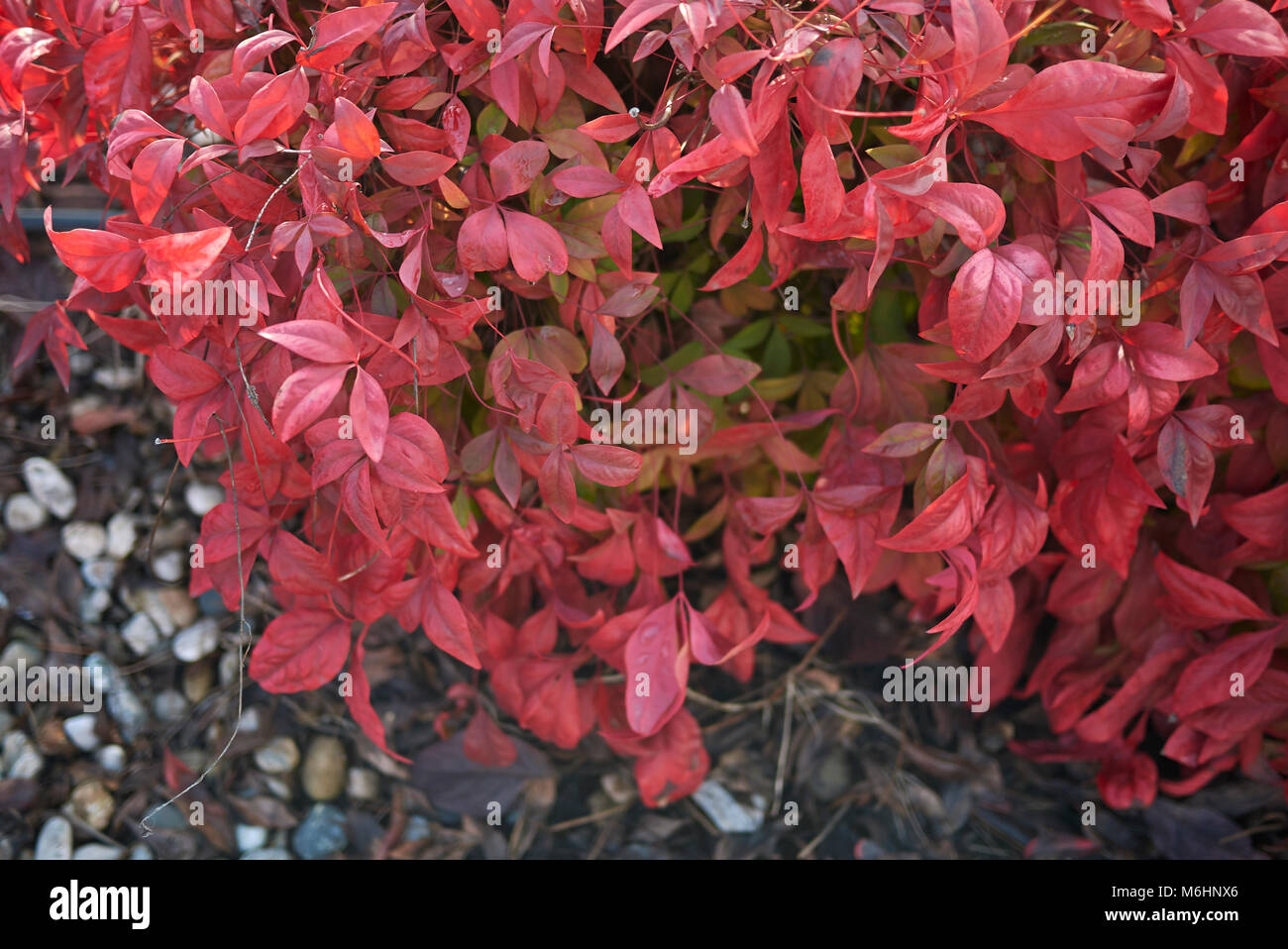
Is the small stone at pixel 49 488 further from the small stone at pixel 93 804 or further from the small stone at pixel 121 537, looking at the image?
the small stone at pixel 93 804

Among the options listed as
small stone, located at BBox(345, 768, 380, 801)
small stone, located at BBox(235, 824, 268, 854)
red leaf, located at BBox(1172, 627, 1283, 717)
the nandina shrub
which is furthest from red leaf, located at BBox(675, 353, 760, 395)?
small stone, located at BBox(235, 824, 268, 854)

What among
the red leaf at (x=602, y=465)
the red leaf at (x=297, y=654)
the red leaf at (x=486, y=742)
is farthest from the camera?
the red leaf at (x=486, y=742)

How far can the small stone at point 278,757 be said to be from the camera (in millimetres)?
1048

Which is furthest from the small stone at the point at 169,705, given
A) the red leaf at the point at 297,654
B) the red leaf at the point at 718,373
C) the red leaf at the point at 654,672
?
the red leaf at the point at 718,373

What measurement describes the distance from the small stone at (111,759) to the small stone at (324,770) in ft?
0.69

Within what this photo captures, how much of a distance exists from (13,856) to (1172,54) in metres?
1.36

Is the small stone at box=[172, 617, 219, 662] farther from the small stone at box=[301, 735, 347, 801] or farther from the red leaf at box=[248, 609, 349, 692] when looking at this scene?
the red leaf at box=[248, 609, 349, 692]

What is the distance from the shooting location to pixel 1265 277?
2.42ft

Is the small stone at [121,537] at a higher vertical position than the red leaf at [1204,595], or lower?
lower

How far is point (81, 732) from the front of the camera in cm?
104

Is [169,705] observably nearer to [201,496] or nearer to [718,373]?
[201,496]
